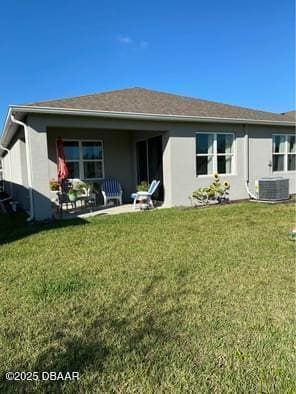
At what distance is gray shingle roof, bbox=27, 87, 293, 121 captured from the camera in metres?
9.47

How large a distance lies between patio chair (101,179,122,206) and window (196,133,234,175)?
3.15m

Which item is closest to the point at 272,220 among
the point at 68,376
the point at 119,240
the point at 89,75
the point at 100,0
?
the point at 119,240

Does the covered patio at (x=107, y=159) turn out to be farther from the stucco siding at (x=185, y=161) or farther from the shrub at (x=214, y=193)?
the shrub at (x=214, y=193)

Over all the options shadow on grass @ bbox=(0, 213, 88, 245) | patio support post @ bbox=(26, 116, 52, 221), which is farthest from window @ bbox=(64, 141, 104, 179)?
shadow on grass @ bbox=(0, 213, 88, 245)

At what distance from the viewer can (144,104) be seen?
11.1 meters

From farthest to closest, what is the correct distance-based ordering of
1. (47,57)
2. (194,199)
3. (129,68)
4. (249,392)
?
(129,68), (47,57), (194,199), (249,392)

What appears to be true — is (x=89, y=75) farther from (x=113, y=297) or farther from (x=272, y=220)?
(x=113, y=297)

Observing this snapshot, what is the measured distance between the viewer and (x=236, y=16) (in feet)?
36.4

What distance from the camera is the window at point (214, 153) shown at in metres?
11.1

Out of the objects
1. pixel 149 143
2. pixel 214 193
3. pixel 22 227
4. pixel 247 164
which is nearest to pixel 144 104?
pixel 149 143

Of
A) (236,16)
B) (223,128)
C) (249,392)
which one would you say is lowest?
(249,392)

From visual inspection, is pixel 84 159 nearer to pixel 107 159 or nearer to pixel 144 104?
pixel 107 159

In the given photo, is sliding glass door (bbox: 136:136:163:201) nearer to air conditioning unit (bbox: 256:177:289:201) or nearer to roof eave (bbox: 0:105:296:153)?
roof eave (bbox: 0:105:296:153)

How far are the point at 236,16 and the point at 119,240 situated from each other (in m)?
10.0
